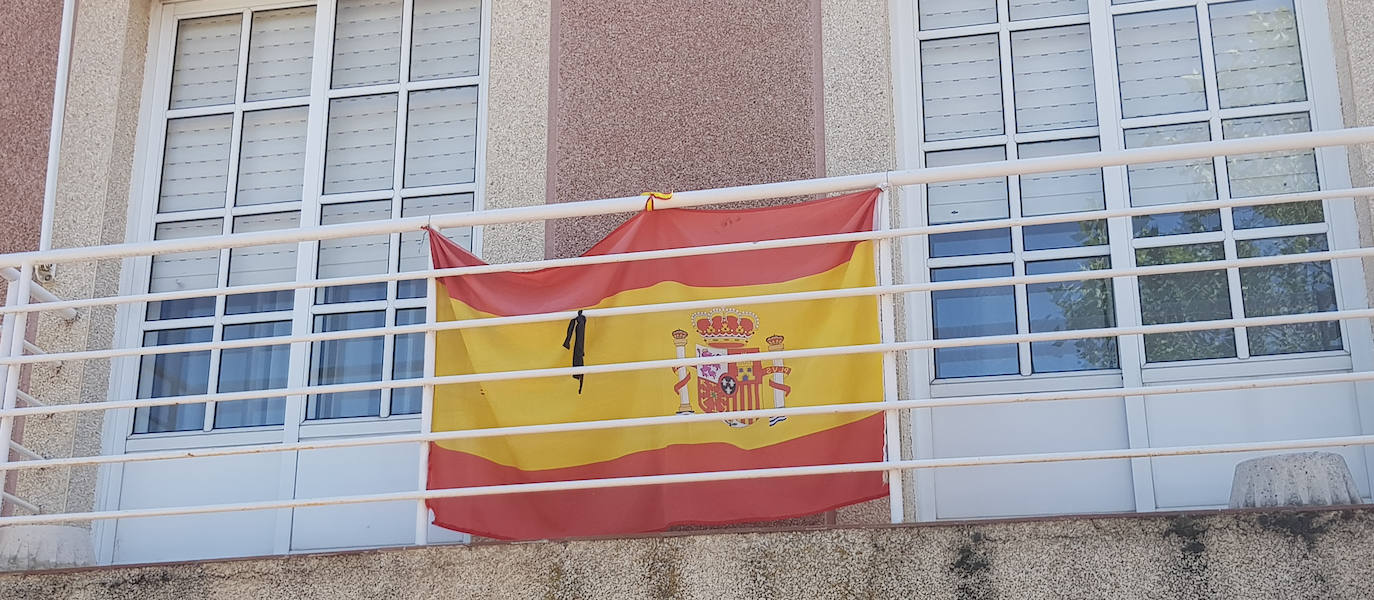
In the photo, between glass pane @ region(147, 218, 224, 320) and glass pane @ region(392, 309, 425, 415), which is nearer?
glass pane @ region(392, 309, 425, 415)

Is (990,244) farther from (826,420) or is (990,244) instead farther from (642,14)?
(642,14)

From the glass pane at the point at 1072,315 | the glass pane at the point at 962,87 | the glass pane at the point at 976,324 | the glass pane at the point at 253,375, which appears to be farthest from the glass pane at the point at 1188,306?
the glass pane at the point at 253,375

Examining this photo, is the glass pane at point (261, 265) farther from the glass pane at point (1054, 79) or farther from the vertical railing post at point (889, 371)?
the glass pane at point (1054, 79)

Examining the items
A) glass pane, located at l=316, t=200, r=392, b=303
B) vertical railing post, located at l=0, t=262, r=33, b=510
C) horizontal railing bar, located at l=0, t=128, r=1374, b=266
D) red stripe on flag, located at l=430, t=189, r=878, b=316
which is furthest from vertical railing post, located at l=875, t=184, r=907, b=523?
vertical railing post, located at l=0, t=262, r=33, b=510

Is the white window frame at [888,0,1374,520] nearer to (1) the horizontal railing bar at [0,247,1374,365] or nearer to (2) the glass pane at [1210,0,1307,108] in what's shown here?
(2) the glass pane at [1210,0,1307,108]

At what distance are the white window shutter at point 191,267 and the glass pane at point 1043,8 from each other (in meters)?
3.59

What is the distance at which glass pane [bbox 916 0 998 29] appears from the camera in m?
6.36

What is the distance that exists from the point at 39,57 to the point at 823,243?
3854 mm

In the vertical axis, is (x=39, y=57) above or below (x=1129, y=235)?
above

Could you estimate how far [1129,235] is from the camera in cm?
588

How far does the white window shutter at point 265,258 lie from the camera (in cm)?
663

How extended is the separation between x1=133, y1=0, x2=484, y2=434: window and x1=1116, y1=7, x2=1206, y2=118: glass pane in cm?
273

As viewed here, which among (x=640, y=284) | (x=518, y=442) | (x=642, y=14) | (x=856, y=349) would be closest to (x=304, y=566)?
(x=518, y=442)

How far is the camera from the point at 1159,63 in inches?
241
